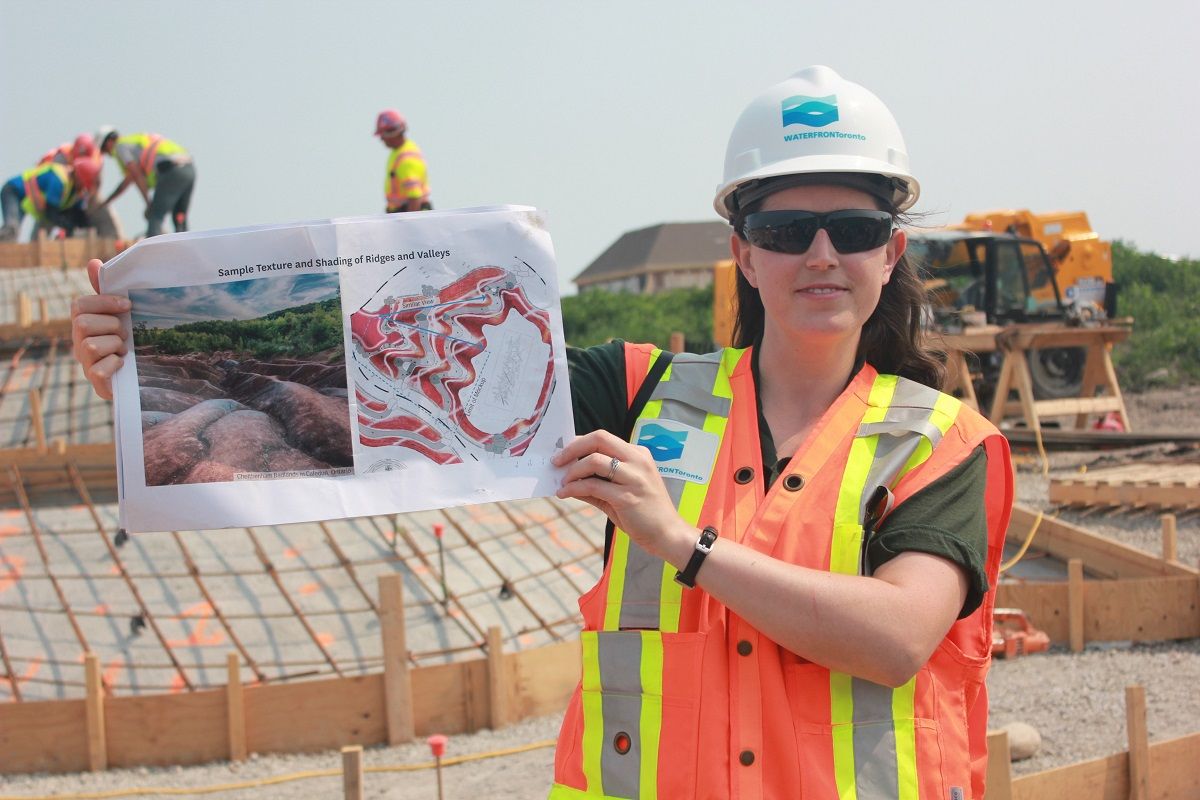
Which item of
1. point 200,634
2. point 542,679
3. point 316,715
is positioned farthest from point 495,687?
point 200,634

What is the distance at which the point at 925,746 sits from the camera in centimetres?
205

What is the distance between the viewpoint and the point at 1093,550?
1035 centimetres

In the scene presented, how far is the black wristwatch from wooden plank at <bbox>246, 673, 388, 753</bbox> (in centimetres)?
598

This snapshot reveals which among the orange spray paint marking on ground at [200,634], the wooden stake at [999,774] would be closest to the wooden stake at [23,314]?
the orange spray paint marking on ground at [200,634]

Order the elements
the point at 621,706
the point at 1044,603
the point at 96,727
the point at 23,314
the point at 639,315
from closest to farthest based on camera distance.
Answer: the point at 621,706 → the point at 96,727 → the point at 1044,603 → the point at 23,314 → the point at 639,315

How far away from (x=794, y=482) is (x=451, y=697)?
6093mm

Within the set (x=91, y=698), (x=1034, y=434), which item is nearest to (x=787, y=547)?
(x=91, y=698)

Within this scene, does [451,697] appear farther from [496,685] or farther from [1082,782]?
[1082,782]

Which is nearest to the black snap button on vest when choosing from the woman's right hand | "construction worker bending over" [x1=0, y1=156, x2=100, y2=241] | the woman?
the woman

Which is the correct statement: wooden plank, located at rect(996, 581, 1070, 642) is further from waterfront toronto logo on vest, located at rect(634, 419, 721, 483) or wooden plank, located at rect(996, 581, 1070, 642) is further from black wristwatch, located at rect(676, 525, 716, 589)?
black wristwatch, located at rect(676, 525, 716, 589)

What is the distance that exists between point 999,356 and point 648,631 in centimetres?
1830

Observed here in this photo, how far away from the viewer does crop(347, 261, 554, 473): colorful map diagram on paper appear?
85.4 inches

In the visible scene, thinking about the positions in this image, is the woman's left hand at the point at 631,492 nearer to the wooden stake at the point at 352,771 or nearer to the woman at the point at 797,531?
the woman at the point at 797,531

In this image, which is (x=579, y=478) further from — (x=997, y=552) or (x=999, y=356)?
(x=999, y=356)
